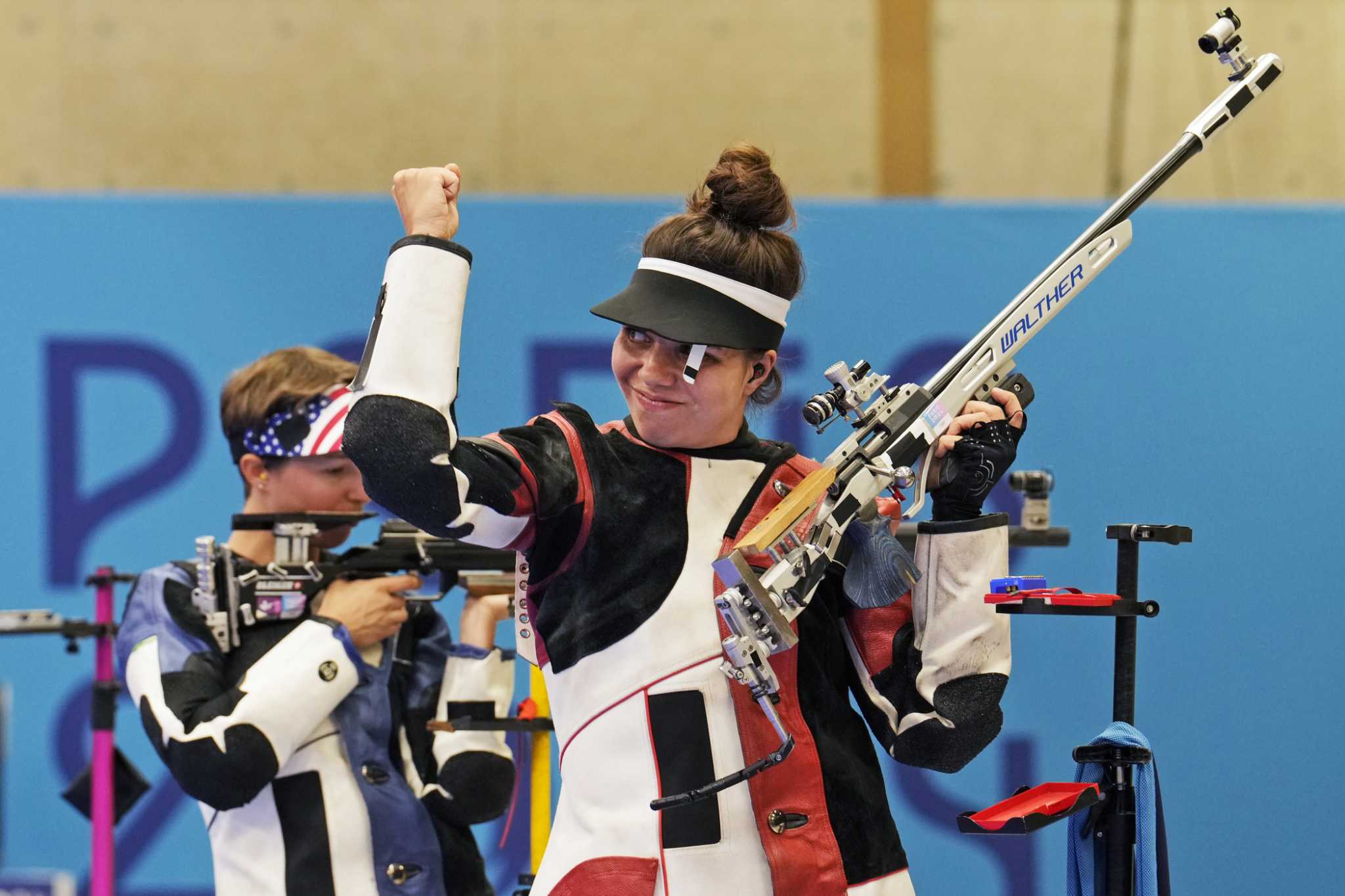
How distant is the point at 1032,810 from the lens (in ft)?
4.87

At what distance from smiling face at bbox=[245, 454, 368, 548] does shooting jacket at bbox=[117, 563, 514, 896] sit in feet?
0.56

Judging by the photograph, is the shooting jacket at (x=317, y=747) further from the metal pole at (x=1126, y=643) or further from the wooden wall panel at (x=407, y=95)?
the wooden wall panel at (x=407, y=95)

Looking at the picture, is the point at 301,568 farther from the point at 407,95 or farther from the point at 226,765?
the point at 407,95

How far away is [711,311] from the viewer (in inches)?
57.8

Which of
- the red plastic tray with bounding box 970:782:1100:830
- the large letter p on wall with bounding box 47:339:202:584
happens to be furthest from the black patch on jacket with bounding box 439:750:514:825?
the large letter p on wall with bounding box 47:339:202:584

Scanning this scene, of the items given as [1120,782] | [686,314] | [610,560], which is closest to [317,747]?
[610,560]

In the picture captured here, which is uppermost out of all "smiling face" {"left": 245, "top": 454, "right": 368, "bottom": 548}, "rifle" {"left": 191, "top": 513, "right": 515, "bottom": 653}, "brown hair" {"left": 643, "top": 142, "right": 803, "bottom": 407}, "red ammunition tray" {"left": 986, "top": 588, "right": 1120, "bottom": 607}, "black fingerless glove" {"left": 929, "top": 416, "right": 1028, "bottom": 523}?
"brown hair" {"left": 643, "top": 142, "right": 803, "bottom": 407}

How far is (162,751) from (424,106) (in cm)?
234

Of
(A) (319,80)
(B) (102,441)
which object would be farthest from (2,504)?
(A) (319,80)

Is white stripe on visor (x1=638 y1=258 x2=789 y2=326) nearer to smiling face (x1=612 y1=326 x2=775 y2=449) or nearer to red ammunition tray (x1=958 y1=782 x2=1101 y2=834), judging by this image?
smiling face (x1=612 y1=326 x2=775 y2=449)

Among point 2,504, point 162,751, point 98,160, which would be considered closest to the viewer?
point 162,751

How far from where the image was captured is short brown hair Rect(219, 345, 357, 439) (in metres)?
2.17

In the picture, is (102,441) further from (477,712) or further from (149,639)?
(477,712)

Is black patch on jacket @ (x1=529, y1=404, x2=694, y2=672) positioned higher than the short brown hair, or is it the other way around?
the short brown hair
